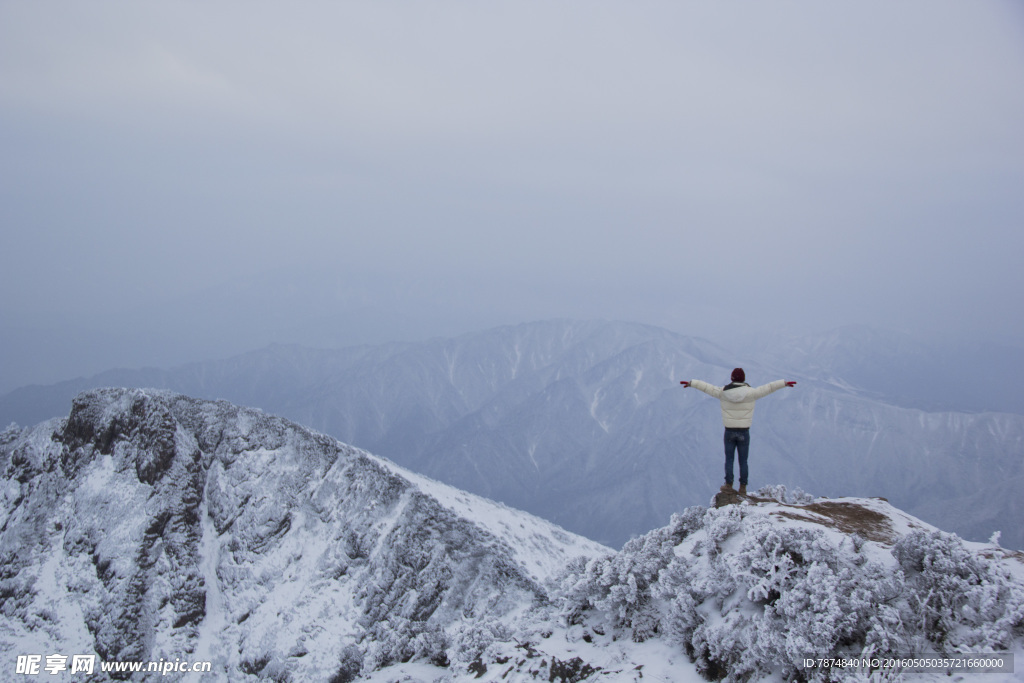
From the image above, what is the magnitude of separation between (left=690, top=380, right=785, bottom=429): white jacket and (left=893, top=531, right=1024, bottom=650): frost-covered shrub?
5001 mm

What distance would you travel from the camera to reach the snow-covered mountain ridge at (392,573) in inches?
424

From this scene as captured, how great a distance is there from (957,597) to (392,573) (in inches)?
1031

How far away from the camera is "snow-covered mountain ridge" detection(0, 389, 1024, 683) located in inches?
424

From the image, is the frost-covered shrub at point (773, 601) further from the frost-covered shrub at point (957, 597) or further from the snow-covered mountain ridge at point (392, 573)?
the frost-covered shrub at point (957, 597)

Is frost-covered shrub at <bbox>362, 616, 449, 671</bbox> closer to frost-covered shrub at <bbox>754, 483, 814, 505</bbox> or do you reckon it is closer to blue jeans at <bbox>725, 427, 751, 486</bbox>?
blue jeans at <bbox>725, 427, 751, 486</bbox>

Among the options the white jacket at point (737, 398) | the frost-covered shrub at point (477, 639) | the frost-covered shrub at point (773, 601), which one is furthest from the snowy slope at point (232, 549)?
the white jacket at point (737, 398)

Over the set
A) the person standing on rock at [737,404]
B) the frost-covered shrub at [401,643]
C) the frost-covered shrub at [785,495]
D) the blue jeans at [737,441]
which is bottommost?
the frost-covered shrub at [401,643]

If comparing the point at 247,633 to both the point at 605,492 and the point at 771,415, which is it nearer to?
the point at 605,492

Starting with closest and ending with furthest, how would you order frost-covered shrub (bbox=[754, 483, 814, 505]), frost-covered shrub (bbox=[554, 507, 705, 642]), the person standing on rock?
frost-covered shrub (bbox=[554, 507, 705, 642]) → the person standing on rock → frost-covered shrub (bbox=[754, 483, 814, 505])

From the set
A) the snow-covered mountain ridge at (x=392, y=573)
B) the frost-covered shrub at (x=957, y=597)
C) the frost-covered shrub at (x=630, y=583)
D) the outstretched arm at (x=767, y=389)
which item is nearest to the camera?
the frost-covered shrub at (x=957, y=597)

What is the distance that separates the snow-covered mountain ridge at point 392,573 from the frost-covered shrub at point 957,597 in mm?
44

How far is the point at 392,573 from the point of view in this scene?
29625 mm

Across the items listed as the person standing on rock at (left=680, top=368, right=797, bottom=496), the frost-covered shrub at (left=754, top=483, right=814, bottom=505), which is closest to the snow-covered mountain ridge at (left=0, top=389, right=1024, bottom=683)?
the frost-covered shrub at (left=754, top=483, right=814, bottom=505)

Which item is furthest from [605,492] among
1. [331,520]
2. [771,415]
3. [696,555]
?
[696,555]
